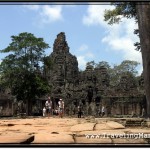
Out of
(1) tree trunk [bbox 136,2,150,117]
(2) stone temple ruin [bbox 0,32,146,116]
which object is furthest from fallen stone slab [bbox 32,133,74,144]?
(2) stone temple ruin [bbox 0,32,146,116]

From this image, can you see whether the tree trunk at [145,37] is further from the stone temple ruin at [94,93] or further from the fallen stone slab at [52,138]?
the stone temple ruin at [94,93]

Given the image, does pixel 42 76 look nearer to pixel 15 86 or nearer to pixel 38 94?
pixel 15 86

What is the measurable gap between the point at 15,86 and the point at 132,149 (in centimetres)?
367

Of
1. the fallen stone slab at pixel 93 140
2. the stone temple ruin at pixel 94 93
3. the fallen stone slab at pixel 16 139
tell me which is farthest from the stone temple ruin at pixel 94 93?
the fallen stone slab at pixel 93 140

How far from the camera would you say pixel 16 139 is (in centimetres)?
498

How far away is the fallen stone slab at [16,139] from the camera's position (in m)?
4.89

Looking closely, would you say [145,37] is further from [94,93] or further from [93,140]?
[94,93]

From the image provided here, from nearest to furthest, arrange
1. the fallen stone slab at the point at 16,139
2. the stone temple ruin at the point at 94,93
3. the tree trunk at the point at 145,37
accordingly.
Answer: the fallen stone slab at the point at 16,139 < the tree trunk at the point at 145,37 < the stone temple ruin at the point at 94,93

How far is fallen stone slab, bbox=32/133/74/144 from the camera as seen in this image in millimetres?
4965

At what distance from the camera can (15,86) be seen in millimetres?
7809

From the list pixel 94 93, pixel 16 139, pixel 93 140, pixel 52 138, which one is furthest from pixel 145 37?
pixel 94 93

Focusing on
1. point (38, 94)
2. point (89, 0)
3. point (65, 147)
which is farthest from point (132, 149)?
point (38, 94)

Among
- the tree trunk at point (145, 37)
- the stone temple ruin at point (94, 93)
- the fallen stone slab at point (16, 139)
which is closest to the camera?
the fallen stone slab at point (16, 139)

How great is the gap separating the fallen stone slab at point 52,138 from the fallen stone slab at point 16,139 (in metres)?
0.08
